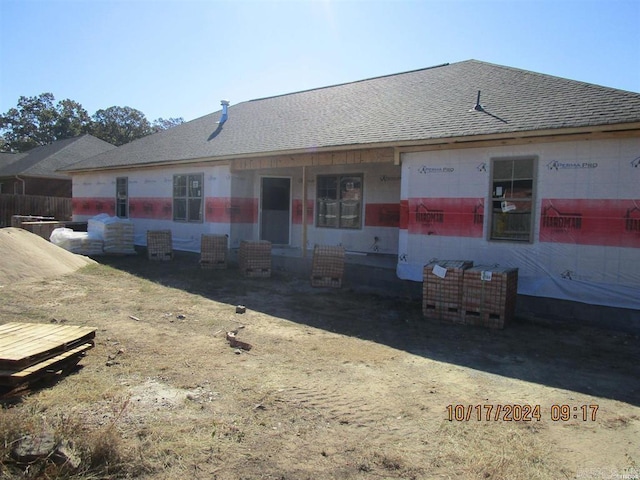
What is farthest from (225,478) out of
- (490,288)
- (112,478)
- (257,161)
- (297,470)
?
(257,161)

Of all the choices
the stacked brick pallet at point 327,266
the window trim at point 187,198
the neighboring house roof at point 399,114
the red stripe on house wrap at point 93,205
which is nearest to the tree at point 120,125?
the red stripe on house wrap at point 93,205

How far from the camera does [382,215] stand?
13.3m

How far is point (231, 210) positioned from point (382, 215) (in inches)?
191

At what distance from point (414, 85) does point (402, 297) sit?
7076mm

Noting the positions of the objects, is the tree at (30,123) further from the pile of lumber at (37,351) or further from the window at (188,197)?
the pile of lumber at (37,351)

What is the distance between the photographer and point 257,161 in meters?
13.3

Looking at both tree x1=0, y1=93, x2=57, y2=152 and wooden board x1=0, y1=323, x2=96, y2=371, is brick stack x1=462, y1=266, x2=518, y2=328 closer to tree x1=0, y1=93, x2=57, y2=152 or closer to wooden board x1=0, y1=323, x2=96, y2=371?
wooden board x1=0, y1=323, x2=96, y2=371

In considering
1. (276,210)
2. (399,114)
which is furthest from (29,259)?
(399,114)

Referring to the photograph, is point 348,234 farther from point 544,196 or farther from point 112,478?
point 112,478

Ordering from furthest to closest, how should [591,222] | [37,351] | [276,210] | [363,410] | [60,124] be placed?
[60,124] → [276,210] → [591,222] → [37,351] → [363,410]

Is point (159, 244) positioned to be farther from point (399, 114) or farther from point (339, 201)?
point (399, 114)

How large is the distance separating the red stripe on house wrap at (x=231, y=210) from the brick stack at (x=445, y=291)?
8.06 metres

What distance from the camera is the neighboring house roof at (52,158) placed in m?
28.5

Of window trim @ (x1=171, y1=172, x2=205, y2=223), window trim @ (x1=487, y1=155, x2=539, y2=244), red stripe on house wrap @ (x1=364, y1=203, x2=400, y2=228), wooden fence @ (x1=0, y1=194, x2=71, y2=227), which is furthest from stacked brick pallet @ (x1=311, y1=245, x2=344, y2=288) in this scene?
wooden fence @ (x1=0, y1=194, x2=71, y2=227)
